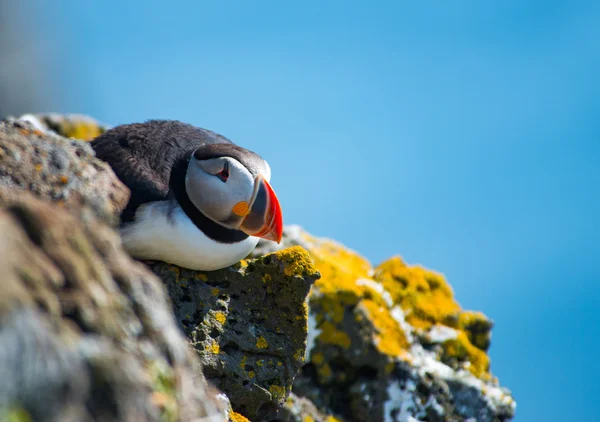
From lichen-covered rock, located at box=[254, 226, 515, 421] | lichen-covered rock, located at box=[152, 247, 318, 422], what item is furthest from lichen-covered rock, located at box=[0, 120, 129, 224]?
lichen-covered rock, located at box=[254, 226, 515, 421]

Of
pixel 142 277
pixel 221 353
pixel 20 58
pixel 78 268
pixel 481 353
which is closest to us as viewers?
pixel 78 268

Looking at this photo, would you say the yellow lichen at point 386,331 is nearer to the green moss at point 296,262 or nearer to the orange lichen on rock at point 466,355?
the orange lichen on rock at point 466,355

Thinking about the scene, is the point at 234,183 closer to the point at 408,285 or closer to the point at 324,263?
the point at 324,263

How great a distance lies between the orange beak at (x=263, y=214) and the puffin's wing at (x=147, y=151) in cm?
72

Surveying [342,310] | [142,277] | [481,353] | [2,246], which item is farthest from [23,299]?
[481,353]

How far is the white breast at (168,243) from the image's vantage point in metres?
5.99

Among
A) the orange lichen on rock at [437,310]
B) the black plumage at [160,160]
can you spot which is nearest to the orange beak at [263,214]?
the black plumage at [160,160]

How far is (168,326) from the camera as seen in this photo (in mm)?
2791

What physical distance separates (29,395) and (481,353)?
7242mm

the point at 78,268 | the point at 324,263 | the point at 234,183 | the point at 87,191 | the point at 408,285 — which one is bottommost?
the point at 78,268

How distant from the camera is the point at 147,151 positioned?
21.7 ft

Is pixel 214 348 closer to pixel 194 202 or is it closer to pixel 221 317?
pixel 221 317

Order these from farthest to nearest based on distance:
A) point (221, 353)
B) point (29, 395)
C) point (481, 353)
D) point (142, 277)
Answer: point (481, 353), point (221, 353), point (142, 277), point (29, 395)

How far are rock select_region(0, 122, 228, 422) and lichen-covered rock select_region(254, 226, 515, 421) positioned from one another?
462cm
